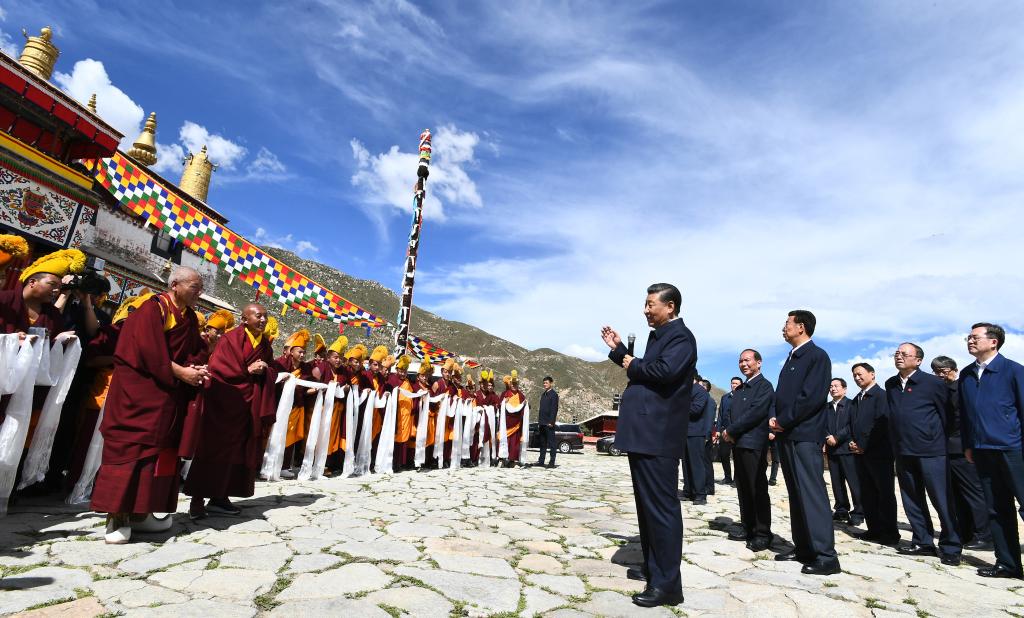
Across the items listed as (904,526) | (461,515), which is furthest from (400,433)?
(904,526)

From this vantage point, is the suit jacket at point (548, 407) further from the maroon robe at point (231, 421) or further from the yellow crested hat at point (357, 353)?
the maroon robe at point (231, 421)

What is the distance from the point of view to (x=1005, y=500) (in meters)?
3.93

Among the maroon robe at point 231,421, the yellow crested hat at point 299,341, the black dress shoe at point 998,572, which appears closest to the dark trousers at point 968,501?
the black dress shoe at point 998,572

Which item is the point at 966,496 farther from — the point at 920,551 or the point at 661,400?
the point at 661,400

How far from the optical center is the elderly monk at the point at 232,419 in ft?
14.6

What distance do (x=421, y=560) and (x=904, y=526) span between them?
600cm

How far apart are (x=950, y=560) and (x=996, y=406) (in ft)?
4.38

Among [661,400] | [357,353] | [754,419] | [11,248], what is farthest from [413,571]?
[357,353]

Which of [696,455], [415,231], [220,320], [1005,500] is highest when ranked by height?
[415,231]

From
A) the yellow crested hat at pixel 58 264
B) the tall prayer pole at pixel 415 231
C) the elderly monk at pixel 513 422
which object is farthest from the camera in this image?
the tall prayer pole at pixel 415 231

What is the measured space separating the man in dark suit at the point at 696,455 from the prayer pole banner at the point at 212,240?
7.43 metres

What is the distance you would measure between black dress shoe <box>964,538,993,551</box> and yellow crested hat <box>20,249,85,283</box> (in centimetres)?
835

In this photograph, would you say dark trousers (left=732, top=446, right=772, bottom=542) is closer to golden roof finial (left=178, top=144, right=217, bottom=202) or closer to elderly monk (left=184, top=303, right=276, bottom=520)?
elderly monk (left=184, top=303, right=276, bottom=520)

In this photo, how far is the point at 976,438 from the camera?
4.13 m
